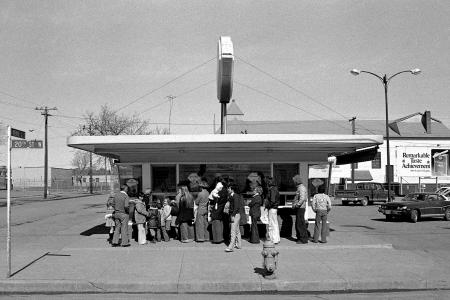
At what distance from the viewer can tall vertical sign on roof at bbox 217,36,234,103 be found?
1667cm

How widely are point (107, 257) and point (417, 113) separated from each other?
59739 millimetres

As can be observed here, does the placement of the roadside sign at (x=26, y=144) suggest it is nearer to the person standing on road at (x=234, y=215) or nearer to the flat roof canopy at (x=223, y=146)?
the flat roof canopy at (x=223, y=146)

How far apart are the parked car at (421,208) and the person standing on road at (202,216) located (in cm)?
1220

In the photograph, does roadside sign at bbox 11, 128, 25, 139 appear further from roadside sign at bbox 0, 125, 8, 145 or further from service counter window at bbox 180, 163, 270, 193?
service counter window at bbox 180, 163, 270, 193

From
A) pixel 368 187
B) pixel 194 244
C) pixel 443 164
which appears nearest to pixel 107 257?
pixel 194 244

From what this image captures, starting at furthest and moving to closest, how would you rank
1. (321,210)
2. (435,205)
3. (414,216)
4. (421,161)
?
Result: 1. (421,161)
2. (435,205)
3. (414,216)
4. (321,210)

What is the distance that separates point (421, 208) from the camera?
22438mm

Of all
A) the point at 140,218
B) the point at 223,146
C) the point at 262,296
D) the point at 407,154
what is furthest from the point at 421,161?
the point at 262,296

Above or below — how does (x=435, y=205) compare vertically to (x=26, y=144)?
below

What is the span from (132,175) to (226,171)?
3.08 metres

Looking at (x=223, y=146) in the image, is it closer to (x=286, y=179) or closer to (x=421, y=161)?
(x=286, y=179)

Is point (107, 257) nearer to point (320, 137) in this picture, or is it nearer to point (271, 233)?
point (271, 233)

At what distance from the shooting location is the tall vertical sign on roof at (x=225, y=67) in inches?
656

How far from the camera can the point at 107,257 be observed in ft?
36.9
